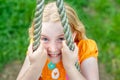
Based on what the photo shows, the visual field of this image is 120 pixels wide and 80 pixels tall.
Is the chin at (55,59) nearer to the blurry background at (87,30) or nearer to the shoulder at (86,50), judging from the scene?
the shoulder at (86,50)

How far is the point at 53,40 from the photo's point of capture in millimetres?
1880

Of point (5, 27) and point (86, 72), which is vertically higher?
point (86, 72)

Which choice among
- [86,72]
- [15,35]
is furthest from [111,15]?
[86,72]

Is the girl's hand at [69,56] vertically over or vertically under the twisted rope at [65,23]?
under

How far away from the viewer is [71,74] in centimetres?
188

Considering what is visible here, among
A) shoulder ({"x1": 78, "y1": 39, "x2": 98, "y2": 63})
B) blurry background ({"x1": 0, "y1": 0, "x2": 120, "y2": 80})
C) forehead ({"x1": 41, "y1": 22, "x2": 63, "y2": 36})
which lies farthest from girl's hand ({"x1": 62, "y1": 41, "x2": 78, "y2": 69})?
blurry background ({"x1": 0, "y1": 0, "x2": 120, "y2": 80})

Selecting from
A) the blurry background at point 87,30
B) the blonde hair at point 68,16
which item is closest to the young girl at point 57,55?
the blonde hair at point 68,16

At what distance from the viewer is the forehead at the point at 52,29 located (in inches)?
74.6

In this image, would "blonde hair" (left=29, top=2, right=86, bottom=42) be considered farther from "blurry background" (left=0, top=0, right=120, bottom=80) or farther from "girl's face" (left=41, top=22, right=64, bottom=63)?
"blurry background" (left=0, top=0, right=120, bottom=80)

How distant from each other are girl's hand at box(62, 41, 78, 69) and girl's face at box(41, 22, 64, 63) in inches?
2.4

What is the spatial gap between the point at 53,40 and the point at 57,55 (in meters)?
0.06

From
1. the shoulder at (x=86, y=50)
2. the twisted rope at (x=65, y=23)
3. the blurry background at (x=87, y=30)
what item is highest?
the twisted rope at (x=65, y=23)

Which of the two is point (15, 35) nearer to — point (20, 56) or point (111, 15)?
point (20, 56)

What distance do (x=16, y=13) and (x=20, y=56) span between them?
38 cm
